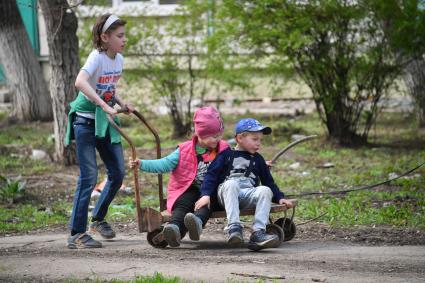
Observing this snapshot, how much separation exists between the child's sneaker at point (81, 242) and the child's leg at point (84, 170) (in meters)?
0.13

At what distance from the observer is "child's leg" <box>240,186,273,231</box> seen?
6.66 m

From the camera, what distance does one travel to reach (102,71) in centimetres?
695

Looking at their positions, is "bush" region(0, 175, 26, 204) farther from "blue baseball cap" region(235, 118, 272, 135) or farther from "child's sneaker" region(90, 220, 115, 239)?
"blue baseball cap" region(235, 118, 272, 135)

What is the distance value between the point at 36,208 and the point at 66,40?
259cm

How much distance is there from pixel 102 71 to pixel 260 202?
1.66 m

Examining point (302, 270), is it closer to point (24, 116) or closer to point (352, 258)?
point (352, 258)

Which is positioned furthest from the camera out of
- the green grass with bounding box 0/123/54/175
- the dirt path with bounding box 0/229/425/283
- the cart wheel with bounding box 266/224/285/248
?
the green grass with bounding box 0/123/54/175

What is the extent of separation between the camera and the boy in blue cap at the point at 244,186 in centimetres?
663

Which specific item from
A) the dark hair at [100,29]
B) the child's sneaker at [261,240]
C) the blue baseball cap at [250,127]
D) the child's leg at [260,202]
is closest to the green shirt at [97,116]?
the dark hair at [100,29]

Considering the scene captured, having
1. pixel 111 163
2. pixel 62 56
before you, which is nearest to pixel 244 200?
pixel 111 163

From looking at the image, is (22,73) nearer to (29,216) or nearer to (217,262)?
(29,216)

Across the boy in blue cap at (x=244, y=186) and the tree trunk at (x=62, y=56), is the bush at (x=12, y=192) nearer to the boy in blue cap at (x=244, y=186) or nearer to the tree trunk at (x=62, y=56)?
the tree trunk at (x=62, y=56)

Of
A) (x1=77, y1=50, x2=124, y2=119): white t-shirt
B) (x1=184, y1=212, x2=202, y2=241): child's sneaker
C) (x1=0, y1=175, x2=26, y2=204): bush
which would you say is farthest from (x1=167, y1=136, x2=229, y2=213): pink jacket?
(x1=0, y1=175, x2=26, y2=204): bush

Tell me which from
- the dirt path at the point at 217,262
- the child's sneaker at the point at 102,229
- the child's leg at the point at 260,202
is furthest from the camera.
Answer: the child's sneaker at the point at 102,229
